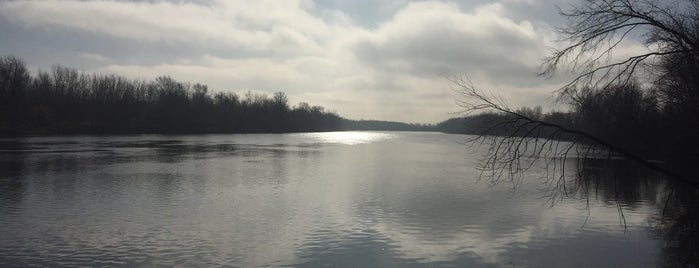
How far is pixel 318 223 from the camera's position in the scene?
607 inches

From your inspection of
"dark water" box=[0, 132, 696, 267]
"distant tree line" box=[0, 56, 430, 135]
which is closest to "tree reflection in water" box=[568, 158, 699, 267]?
"dark water" box=[0, 132, 696, 267]

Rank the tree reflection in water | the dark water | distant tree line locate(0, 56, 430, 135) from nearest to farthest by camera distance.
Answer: the tree reflection in water, the dark water, distant tree line locate(0, 56, 430, 135)

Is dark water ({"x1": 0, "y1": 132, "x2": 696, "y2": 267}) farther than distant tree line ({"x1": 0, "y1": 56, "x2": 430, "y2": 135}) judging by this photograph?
No

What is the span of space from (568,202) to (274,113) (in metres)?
141

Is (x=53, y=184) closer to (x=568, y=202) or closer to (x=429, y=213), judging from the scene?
(x=429, y=213)

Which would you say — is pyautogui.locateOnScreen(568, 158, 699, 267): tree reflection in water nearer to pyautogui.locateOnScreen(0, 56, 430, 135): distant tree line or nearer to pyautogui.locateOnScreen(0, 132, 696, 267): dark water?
pyautogui.locateOnScreen(0, 132, 696, 267): dark water

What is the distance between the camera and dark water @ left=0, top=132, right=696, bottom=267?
38.6 feet

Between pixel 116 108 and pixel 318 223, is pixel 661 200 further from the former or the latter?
pixel 116 108

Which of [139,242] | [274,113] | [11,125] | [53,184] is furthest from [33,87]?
[139,242]

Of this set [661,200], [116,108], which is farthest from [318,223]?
[116,108]

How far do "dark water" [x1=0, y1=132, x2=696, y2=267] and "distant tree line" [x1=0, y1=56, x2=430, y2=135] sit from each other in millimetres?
62830

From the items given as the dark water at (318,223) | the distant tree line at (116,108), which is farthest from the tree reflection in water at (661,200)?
the distant tree line at (116,108)

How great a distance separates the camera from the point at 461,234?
14258mm

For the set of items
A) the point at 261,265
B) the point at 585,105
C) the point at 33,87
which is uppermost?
the point at 33,87
